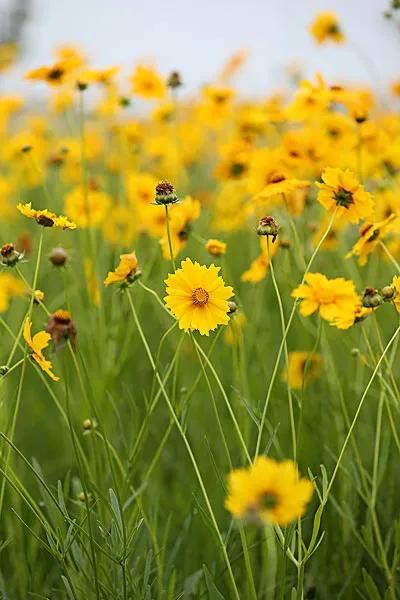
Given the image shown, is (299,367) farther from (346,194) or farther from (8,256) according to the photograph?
(8,256)

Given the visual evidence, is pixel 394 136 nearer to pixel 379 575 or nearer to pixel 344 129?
pixel 344 129

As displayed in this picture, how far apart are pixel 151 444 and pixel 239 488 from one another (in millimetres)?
1052

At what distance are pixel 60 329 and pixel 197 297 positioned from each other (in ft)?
0.45

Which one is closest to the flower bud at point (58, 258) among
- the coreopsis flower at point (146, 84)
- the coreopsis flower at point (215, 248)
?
the coreopsis flower at point (215, 248)

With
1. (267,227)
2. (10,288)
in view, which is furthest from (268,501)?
(10,288)

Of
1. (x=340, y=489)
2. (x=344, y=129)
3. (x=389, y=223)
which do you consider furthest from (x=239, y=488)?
(x=344, y=129)

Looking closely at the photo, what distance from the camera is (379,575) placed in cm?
97

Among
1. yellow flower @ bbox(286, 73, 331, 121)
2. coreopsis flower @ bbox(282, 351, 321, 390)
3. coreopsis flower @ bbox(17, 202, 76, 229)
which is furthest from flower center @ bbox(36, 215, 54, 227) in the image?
coreopsis flower @ bbox(282, 351, 321, 390)

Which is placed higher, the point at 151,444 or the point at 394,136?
the point at 394,136

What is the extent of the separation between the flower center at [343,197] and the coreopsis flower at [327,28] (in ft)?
3.16

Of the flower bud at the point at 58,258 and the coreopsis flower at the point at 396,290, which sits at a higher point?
the flower bud at the point at 58,258

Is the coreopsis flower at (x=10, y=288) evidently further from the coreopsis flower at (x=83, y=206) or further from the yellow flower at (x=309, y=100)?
the yellow flower at (x=309, y=100)

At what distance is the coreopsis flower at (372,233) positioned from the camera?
875 millimetres

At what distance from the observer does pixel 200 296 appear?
2.39 feet
